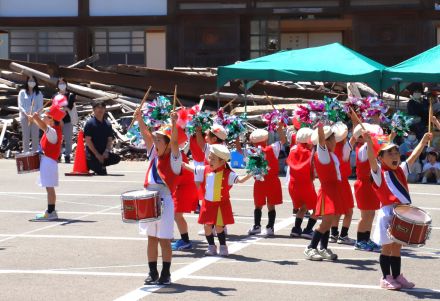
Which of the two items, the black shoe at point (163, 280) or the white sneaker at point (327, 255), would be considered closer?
the black shoe at point (163, 280)

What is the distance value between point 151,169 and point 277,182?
12.7 feet

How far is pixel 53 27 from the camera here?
34.3 metres

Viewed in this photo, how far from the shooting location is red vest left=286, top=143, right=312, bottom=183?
1420 cm

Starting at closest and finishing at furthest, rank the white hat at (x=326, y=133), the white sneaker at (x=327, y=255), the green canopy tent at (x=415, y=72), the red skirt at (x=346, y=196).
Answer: the white hat at (x=326, y=133)
the white sneaker at (x=327, y=255)
the red skirt at (x=346, y=196)
the green canopy tent at (x=415, y=72)

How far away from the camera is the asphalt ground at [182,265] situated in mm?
10297

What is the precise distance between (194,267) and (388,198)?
248cm

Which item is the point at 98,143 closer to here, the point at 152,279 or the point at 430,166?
the point at 430,166

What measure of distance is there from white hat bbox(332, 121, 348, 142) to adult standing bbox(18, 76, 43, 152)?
12.6 meters

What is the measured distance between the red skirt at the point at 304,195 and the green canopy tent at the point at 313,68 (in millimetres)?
8326

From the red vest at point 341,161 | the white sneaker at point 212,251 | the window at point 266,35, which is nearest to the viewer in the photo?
the white sneaker at point 212,251

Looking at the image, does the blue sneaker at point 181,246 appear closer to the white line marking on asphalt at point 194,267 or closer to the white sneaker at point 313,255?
the white line marking on asphalt at point 194,267

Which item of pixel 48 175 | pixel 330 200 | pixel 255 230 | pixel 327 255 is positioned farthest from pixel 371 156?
pixel 48 175

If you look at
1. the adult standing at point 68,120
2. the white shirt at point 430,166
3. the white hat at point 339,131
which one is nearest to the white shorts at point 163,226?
the white hat at point 339,131

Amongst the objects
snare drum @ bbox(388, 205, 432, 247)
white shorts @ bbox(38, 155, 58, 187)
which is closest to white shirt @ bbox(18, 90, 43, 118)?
white shorts @ bbox(38, 155, 58, 187)
